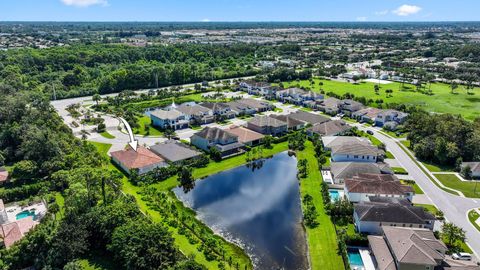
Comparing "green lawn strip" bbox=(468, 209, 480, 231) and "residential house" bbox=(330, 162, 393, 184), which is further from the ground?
"residential house" bbox=(330, 162, 393, 184)

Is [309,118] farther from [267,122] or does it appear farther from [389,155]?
[389,155]

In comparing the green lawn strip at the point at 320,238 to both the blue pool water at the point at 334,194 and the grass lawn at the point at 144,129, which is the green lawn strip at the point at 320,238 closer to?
the blue pool water at the point at 334,194

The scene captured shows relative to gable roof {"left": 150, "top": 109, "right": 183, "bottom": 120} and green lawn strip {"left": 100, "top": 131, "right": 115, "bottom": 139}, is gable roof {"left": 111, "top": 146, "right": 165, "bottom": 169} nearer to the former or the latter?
green lawn strip {"left": 100, "top": 131, "right": 115, "bottom": 139}

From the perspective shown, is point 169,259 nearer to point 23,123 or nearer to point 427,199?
point 427,199

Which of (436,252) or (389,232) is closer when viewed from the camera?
(436,252)

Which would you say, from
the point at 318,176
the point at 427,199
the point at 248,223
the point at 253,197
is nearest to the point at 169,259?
the point at 248,223

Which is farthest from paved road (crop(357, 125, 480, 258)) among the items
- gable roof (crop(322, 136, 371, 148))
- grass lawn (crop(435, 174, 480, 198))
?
gable roof (crop(322, 136, 371, 148))

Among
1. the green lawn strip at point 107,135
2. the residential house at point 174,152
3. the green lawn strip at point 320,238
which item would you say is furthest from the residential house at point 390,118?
the green lawn strip at point 107,135
